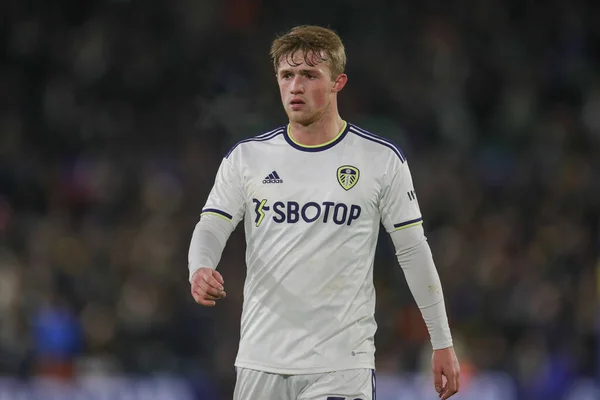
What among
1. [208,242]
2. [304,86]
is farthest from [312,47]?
[208,242]

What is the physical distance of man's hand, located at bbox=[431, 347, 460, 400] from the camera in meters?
5.06

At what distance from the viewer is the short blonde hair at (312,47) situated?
16.7 ft

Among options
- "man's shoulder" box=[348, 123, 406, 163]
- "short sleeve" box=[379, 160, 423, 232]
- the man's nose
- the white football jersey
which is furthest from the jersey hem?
the man's nose

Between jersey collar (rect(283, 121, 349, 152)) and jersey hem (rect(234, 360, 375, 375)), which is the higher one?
jersey collar (rect(283, 121, 349, 152))

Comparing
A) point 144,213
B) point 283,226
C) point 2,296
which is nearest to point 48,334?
point 2,296

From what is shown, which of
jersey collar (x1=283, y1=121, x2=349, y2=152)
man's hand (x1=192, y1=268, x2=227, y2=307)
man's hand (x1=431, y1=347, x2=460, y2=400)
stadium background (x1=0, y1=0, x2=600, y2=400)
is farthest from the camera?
stadium background (x1=0, y1=0, x2=600, y2=400)

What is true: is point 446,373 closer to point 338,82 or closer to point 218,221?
A: point 218,221

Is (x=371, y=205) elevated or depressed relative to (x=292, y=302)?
elevated

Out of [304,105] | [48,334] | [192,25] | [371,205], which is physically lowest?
[48,334]

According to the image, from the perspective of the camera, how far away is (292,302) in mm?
5020

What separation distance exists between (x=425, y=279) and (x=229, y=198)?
0.96m

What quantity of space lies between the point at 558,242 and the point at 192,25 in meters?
5.81

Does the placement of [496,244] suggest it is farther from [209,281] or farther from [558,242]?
[209,281]

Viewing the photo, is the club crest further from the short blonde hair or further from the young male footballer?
the short blonde hair
